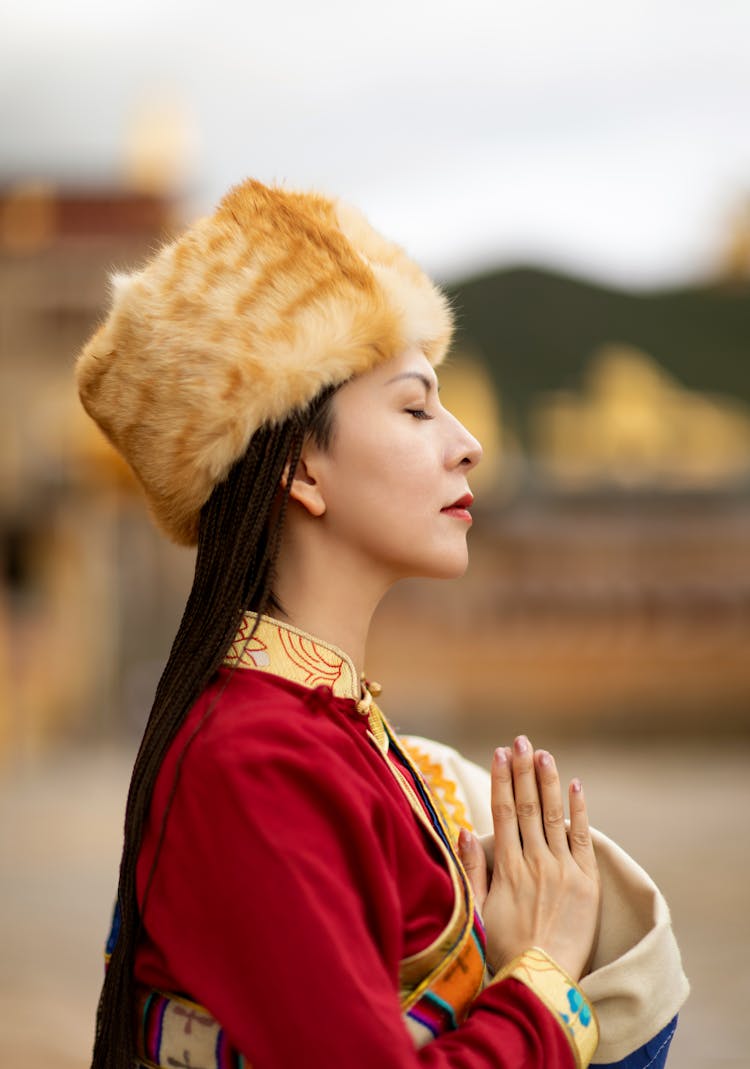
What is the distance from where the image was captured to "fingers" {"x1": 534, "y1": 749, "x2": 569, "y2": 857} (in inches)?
68.0

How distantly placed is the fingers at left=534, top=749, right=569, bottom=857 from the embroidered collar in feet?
0.69

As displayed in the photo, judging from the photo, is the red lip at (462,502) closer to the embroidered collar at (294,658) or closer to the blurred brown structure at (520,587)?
the embroidered collar at (294,658)

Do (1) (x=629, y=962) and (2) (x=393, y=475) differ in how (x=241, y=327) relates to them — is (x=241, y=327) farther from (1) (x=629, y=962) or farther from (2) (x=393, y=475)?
(1) (x=629, y=962)

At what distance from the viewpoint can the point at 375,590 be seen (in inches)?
70.6

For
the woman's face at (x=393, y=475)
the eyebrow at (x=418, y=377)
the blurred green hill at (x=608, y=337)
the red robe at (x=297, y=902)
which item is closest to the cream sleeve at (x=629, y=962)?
the red robe at (x=297, y=902)

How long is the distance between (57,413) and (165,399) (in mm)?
12443

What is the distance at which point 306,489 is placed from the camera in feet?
5.69

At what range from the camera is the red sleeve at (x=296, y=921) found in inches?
54.3

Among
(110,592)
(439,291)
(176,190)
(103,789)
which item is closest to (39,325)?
(176,190)

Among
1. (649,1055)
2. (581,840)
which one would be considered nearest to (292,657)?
(581,840)

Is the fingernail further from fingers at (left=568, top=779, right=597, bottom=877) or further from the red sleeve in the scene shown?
the red sleeve

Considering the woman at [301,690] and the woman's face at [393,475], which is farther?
the woman's face at [393,475]

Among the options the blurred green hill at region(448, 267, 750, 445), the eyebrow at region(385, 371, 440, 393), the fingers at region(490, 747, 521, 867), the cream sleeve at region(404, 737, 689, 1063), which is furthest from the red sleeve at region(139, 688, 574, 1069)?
the blurred green hill at region(448, 267, 750, 445)

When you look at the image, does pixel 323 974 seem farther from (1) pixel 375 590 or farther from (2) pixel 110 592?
(2) pixel 110 592
